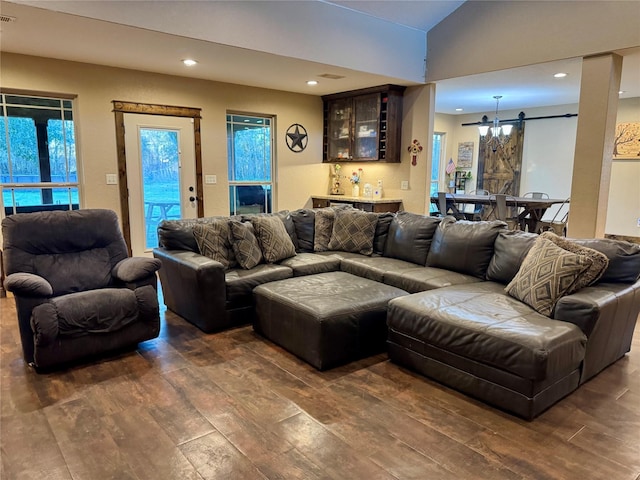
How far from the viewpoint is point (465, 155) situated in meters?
9.37

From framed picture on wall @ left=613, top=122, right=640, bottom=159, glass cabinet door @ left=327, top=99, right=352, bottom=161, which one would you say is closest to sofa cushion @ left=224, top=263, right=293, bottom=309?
glass cabinet door @ left=327, top=99, right=352, bottom=161

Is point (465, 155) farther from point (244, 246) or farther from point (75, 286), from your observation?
point (75, 286)

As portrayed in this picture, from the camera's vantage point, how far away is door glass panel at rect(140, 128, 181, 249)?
216 inches

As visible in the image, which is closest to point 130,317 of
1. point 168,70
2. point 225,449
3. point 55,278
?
point 55,278

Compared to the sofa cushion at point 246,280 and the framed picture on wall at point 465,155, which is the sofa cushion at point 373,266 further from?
the framed picture on wall at point 465,155

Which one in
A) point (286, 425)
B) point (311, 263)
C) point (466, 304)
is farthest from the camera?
point (311, 263)

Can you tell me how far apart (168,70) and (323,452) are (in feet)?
15.7

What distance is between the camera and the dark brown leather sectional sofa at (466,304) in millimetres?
2314

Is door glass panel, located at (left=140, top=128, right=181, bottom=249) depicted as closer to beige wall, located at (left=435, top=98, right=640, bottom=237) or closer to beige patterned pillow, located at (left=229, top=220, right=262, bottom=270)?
beige patterned pillow, located at (left=229, top=220, right=262, bottom=270)

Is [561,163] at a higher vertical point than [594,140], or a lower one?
lower

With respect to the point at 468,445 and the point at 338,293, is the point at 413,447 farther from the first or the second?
the point at 338,293

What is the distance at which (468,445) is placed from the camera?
6.78 ft

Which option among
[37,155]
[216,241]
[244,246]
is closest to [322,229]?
[244,246]

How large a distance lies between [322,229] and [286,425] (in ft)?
8.38
